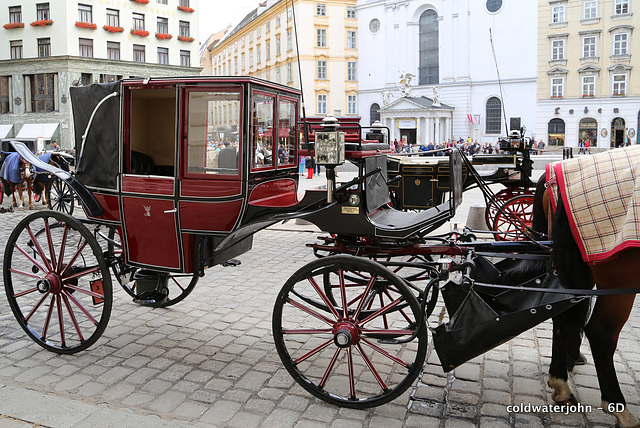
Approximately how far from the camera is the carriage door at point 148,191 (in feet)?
14.0

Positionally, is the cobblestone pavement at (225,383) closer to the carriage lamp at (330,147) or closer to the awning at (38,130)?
the carriage lamp at (330,147)

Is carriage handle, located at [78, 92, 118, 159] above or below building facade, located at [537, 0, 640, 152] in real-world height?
below

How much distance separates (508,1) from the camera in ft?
149

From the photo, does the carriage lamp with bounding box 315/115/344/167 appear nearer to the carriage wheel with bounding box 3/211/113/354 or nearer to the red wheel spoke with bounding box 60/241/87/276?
the carriage wheel with bounding box 3/211/113/354

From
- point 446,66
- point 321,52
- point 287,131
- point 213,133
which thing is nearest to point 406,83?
point 446,66

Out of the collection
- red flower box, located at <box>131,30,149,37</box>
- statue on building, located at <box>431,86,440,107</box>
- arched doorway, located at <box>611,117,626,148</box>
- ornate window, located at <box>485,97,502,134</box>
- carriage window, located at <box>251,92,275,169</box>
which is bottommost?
carriage window, located at <box>251,92,275,169</box>

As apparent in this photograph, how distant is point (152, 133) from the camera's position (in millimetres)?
4875

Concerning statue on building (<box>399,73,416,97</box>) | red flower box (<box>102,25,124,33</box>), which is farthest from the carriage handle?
statue on building (<box>399,73,416,97</box>)

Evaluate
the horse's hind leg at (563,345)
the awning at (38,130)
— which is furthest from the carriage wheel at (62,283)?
the awning at (38,130)

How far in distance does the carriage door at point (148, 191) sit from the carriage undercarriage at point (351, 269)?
2 cm

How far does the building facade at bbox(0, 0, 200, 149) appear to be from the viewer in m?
37.2

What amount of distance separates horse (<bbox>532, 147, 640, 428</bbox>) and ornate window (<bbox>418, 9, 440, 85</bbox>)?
161 feet

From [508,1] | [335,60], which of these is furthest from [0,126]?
[508,1]

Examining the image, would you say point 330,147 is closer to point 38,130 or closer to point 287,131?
point 287,131
